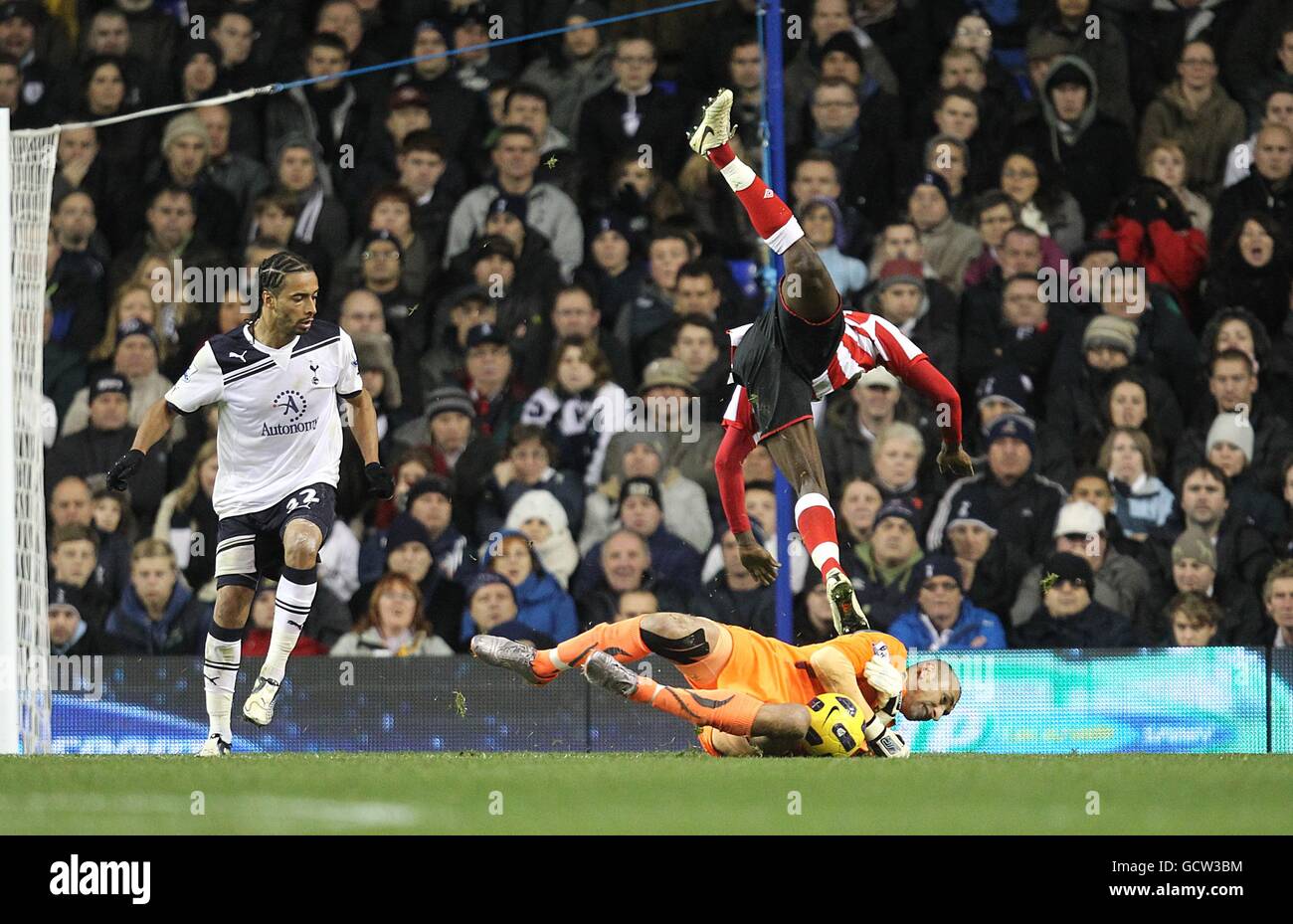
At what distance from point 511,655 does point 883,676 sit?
4.92ft

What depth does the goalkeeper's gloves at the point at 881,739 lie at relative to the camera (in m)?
8.65

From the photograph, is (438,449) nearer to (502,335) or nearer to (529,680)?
(502,335)

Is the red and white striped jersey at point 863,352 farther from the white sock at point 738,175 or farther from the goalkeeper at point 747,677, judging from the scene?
the goalkeeper at point 747,677

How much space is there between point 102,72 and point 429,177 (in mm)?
2321

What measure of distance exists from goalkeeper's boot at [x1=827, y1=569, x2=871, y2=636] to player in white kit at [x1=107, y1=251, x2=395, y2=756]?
6.43ft

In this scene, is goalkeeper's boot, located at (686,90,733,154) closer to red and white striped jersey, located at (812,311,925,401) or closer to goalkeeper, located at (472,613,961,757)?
red and white striped jersey, located at (812,311,925,401)

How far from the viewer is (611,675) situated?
830 cm

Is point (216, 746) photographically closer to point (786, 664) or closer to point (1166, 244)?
point (786, 664)

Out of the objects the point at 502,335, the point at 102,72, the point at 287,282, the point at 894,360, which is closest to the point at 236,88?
the point at 102,72

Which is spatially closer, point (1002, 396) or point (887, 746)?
point (887, 746)

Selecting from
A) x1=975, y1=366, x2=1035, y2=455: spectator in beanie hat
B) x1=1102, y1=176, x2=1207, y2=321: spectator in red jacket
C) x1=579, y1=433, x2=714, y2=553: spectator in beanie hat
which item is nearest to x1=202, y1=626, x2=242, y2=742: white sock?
x1=579, y1=433, x2=714, y2=553: spectator in beanie hat

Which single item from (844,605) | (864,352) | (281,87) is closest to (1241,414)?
(864,352)

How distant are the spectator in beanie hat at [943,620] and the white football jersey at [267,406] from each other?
10.4 feet

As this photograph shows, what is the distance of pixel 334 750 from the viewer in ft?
34.5
